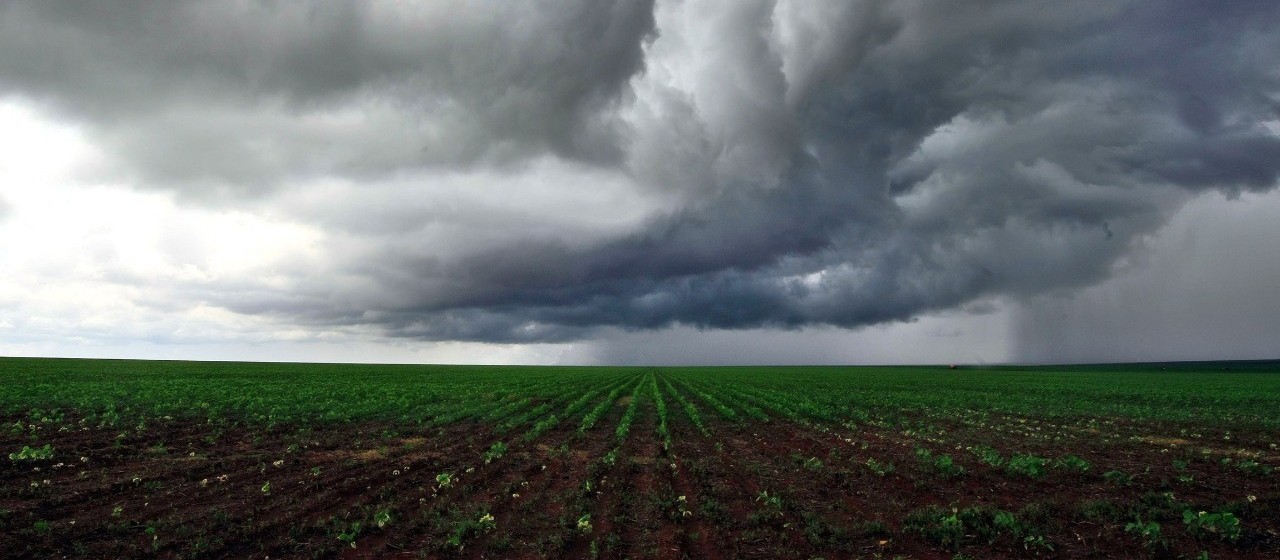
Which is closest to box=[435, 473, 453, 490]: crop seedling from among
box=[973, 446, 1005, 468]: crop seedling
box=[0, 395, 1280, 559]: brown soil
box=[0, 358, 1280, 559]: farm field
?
box=[0, 358, 1280, 559]: farm field

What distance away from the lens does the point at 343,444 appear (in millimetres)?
19812

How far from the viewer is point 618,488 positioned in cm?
1363

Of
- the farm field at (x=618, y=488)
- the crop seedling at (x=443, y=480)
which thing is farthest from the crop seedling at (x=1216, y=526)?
the crop seedling at (x=443, y=480)

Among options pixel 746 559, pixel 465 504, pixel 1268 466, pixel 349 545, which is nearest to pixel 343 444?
pixel 465 504

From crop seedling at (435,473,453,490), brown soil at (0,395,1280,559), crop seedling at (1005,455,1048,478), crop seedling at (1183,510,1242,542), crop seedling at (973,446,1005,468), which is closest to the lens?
brown soil at (0,395,1280,559)

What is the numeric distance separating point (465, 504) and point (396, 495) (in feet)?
6.60

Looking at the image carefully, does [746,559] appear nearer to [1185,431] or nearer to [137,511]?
[137,511]

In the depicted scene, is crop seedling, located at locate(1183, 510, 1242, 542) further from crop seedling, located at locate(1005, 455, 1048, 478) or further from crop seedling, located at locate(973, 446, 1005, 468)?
crop seedling, located at locate(973, 446, 1005, 468)

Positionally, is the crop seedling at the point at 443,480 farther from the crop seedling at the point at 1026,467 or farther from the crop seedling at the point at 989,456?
the crop seedling at the point at 989,456

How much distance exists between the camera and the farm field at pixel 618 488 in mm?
9594

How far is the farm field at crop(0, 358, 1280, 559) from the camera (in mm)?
9594

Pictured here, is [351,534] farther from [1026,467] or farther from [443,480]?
[1026,467]

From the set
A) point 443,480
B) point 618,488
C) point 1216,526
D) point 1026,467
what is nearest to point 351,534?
point 443,480

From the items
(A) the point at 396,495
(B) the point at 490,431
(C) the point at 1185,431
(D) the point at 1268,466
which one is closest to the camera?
(A) the point at 396,495
